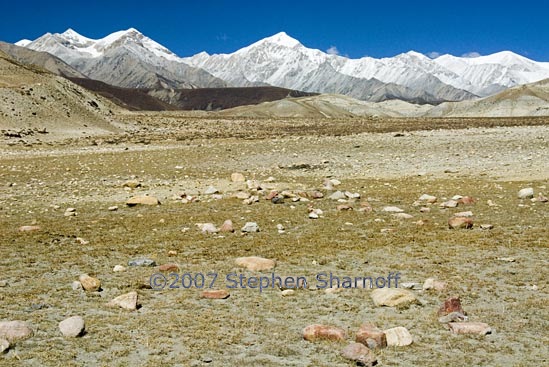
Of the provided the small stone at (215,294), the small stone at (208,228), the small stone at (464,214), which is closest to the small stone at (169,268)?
the small stone at (215,294)

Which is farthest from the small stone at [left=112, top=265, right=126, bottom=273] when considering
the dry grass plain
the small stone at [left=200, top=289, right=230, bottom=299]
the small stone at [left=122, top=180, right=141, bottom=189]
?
the small stone at [left=122, top=180, right=141, bottom=189]

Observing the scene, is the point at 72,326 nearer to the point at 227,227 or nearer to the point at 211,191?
the point at 227,227

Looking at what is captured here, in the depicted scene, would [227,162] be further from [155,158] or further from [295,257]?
[295,257]

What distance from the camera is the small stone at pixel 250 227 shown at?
15516mm

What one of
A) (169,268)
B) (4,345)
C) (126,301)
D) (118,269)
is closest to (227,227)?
(169,268)

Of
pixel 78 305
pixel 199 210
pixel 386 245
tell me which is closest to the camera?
pixel 78 305

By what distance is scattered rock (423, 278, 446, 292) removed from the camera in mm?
10502

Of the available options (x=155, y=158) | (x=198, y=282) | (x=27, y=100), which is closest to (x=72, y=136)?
(x=27, y=100)

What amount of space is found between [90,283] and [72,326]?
2.10 m

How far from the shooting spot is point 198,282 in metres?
11.2

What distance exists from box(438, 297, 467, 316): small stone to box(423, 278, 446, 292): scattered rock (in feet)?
3.92

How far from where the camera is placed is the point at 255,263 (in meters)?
12.1

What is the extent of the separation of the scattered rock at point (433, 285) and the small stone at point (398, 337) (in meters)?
2.40

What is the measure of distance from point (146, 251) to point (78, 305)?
3.95 metres
